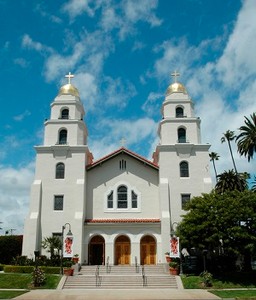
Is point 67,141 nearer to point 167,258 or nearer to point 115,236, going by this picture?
point 115,236

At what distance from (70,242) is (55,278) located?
333 centimetres

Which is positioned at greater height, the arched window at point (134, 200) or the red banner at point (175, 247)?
the arched window at point (134, 200)

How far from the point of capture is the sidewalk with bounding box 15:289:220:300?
20797 mm

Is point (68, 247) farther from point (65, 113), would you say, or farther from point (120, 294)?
point (65, 113)

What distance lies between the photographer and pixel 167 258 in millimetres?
31031

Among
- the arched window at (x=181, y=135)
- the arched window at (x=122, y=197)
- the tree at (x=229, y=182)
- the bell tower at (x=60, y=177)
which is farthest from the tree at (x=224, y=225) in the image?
the tree at (x=229, y=182)

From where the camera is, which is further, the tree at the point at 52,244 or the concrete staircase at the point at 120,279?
the tree at the point at 52,244

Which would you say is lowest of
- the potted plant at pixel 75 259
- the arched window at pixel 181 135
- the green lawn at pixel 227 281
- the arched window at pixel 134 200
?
the green lawn at pixel 227 281

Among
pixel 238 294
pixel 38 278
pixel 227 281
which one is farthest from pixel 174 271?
pixel 38 278

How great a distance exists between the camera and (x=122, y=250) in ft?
112

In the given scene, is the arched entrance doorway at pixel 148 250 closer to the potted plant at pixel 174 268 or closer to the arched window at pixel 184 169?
the potted plant at pixel 174 268

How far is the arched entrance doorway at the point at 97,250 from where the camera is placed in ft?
112

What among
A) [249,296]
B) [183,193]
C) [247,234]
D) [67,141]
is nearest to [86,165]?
[67,141]

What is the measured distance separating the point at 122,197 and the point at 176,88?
13220 millimetres
